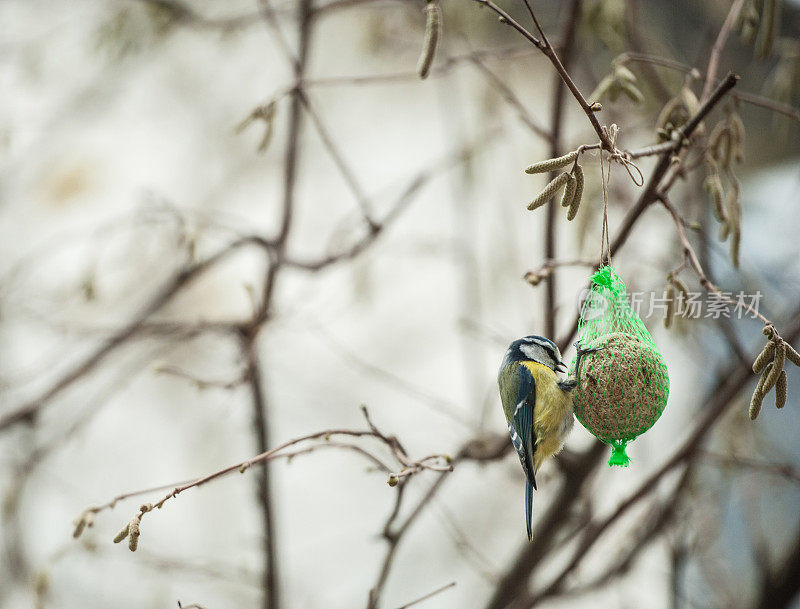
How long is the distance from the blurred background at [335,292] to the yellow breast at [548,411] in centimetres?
68

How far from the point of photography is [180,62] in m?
3.96

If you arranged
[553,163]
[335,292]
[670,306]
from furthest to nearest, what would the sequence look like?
[335,292], [670,306], [553,163]

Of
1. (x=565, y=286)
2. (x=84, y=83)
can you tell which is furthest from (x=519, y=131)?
(x=84, y=83)

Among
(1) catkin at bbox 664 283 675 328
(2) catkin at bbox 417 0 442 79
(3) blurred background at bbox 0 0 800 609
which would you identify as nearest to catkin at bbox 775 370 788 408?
(1) catkin at bbox 664 283 675 328

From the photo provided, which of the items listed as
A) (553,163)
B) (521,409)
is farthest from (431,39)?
(521,409)

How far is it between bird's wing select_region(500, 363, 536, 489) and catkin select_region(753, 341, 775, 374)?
1.29ft

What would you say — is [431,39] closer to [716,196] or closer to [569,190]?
[569,190]

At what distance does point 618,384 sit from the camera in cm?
114

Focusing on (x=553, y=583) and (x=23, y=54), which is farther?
(x=23, y=54)

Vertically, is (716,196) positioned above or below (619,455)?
above

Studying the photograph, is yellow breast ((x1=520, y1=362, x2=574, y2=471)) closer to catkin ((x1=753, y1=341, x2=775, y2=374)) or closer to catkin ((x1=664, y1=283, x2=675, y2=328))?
catkin ((x1=664, y1=283, x2=675, y2=328))

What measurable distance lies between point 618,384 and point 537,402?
18cm

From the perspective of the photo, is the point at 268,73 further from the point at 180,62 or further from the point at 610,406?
the point at 610,406

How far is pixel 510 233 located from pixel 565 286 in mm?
1360
